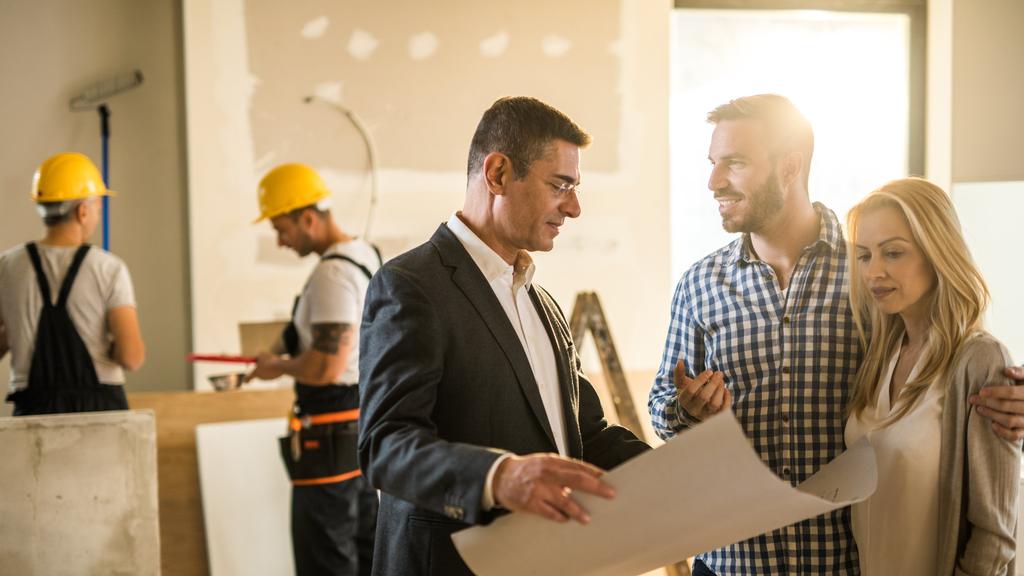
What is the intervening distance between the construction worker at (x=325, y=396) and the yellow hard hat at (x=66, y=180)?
782mm

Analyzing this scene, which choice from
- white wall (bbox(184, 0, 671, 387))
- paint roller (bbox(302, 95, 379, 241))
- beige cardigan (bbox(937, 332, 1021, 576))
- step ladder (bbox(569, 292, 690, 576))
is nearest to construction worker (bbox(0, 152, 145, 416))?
white wall (bbox(184, 0, 671, 387))

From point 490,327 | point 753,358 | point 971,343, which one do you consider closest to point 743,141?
point 753,358

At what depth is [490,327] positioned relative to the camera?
1521 millimetres

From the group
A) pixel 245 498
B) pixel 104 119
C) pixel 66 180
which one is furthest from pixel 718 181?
pixel 104 119

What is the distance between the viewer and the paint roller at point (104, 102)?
4383 millimetres

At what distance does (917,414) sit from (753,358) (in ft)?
1.08

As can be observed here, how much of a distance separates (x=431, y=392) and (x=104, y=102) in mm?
3641

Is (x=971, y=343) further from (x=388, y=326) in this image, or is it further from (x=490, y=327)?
(x=388, y=326)

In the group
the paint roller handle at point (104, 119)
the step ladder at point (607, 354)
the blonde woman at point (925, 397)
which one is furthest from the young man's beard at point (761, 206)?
the paint roller handle at point (104, 119)

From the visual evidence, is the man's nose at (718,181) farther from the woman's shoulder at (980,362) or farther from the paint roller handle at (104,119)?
the paint roller handle at (104,119)

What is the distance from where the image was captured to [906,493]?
1.66m

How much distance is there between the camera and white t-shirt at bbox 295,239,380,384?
3451 millimetres

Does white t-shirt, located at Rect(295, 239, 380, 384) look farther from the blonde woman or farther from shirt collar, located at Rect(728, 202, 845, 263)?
the blonde woman

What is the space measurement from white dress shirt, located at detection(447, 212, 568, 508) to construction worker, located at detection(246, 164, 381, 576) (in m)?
1.88
